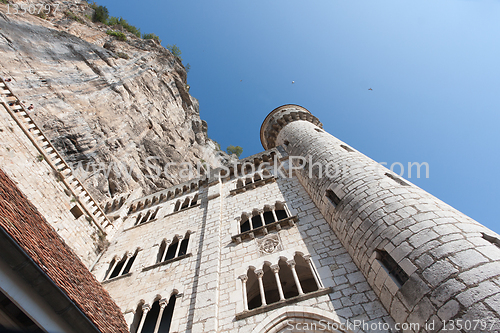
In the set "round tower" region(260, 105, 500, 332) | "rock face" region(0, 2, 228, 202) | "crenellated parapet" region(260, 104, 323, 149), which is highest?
"rock face" region(0, 2, 228, 202)

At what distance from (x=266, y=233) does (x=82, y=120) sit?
17.0 metres

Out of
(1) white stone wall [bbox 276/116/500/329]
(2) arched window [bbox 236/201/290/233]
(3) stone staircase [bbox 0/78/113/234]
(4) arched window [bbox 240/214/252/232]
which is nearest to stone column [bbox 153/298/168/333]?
(2) arched window [bbox 236/201/290/233]

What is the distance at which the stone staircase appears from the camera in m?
11.7

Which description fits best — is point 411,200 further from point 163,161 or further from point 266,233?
point 163,161

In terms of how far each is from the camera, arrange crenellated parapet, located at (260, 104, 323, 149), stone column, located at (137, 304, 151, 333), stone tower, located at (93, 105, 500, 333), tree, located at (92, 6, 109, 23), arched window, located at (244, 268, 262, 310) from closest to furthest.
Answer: stone tower, located at (93, 105, 500, 333) < stone column, located at (137, 304, 151, 333) < arched window, located at (244, 268, 262, 310) < crenellated parapet, located at (260, 104, 323, 149) < tree, located at (92, 6, 109, 23)

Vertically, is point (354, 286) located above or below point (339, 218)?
below

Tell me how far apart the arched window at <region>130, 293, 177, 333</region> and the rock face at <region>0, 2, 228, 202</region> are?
405 inches

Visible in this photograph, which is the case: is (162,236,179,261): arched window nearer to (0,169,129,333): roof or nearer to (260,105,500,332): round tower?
(0,169,129,333): roof

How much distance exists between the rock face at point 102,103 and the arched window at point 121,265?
20.2 feet

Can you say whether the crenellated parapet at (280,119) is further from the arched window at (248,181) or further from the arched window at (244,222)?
the arched window at (244,222)

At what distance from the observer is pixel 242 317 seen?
22.0 feet

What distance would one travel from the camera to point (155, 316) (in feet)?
27.4

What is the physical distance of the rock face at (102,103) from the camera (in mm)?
17234

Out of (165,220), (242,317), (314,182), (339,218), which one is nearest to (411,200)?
(339,218)
